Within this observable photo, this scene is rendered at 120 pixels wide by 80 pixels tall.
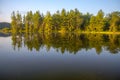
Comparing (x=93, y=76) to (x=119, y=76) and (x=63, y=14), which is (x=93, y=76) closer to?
(x=119, y=76)

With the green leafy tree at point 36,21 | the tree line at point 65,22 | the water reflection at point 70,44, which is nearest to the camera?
the water reflection at point 70,44

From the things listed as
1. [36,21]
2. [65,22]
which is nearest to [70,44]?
[65,22]

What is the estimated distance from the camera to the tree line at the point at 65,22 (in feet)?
217

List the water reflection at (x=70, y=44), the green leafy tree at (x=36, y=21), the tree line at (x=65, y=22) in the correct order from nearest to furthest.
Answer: the water reflection at (x=70, y=44) → the tree line at (x=65, y=22) → the green leafy tree at (x=36, y=21)

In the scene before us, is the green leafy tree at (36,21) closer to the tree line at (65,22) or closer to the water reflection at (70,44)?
the tree line at (65,22)

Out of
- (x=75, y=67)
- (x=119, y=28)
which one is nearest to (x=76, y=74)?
(x=75, y=67)

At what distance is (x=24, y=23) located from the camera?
8244cm

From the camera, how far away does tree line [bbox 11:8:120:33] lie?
66.1 meters

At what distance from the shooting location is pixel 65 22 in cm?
7281

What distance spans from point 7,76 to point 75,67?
437cm

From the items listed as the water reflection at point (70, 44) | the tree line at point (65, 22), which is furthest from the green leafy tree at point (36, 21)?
the water reflection at point (70, 44)

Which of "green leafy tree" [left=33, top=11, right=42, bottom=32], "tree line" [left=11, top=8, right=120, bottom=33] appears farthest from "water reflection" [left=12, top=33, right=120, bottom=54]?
"green leafy tree" [left=33, top=11, right=42, bottom=32]

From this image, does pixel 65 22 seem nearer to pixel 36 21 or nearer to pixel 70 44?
pixel 36 21

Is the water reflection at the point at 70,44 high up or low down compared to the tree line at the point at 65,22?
down
